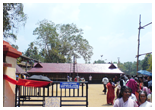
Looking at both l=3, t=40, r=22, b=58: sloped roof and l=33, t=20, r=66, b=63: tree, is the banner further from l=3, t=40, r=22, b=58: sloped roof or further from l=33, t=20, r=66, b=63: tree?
l=33, t=20, r=66, b=63: tree

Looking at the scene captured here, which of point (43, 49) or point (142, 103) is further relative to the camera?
point (43, 49)

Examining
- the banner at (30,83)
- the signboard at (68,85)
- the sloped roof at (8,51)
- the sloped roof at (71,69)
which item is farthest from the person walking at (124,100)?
the sloped roof at (71,69)

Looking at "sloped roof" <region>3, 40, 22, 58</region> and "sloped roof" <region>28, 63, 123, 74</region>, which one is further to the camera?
"sloped roof" <region>28, 63, 123, 74</region>

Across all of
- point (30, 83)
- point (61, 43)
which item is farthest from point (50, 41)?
point (30, 83)

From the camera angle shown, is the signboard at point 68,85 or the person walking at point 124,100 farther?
the signboard at point 68,85

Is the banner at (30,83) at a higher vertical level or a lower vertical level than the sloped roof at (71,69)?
higher

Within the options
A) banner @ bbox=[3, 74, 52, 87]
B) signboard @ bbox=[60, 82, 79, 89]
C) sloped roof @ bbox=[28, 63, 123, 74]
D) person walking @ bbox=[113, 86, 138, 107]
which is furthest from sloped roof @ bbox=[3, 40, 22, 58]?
sloped roof @ bbox=[28, 63, 123, 74]

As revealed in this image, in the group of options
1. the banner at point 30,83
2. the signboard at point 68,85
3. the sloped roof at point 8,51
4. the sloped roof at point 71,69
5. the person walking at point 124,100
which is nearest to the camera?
the person walking at point 124,100

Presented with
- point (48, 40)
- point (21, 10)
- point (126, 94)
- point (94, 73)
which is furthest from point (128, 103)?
point (48, 40)

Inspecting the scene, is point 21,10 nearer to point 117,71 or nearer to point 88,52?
point 117,71

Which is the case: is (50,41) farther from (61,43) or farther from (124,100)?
(124,100)

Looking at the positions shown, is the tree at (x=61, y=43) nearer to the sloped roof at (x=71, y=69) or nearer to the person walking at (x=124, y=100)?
the sloped roof at (x=71, y=69)

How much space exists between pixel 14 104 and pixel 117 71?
27855mm

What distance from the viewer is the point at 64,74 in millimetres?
32438
